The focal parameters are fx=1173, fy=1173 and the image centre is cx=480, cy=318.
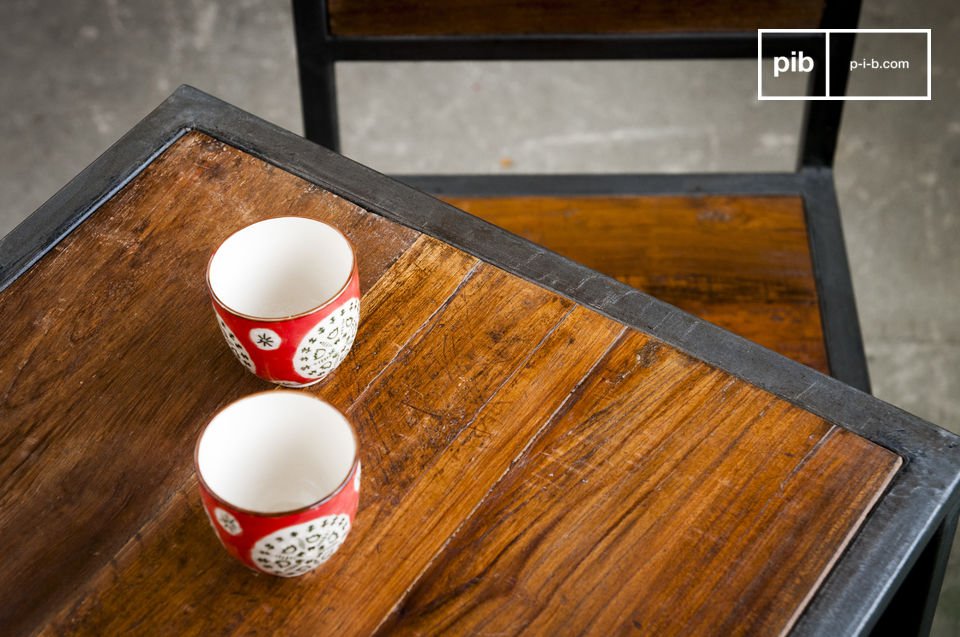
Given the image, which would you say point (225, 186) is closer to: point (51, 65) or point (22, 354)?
point (22, 354)

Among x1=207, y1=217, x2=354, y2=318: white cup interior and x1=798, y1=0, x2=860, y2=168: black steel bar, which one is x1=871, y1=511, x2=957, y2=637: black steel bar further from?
x1=798, y1=0, x2=860, y2=168: black steel bar

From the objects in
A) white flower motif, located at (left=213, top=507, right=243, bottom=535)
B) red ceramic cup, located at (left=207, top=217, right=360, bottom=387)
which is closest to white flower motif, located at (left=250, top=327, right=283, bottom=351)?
red ceramic cup, located at (left=207, top=217, right=360, bottom=387)

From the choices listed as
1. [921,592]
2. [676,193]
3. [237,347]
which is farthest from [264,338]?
[676,193]

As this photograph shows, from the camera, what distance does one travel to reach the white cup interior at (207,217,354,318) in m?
0.77

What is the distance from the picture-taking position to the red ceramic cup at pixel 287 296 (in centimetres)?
71

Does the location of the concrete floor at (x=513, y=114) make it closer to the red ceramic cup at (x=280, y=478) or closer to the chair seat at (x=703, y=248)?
the chair seat at (x=703, y=248)

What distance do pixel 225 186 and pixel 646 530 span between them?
41cm

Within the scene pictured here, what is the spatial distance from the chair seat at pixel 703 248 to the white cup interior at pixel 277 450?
0.60 m

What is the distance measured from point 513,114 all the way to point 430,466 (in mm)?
1296

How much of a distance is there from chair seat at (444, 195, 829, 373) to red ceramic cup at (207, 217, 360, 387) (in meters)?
0.50

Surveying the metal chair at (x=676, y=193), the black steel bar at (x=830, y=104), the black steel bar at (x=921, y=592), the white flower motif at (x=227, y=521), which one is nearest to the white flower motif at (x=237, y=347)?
the white flower motif at (x=227, y=521)

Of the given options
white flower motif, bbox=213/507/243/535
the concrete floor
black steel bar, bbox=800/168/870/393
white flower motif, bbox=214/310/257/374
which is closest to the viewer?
white flower motif, bbox=213/507/243/535

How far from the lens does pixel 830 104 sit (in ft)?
4.12

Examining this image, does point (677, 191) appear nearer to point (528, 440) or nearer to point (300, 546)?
point (528, 440)
